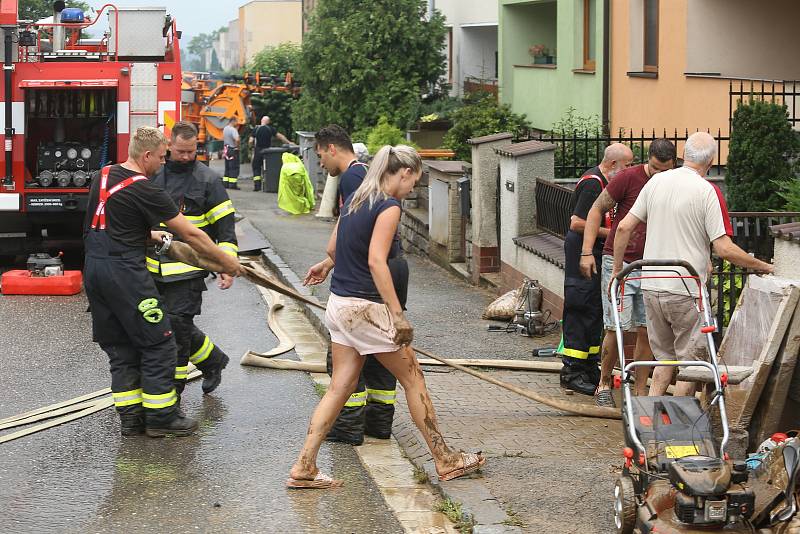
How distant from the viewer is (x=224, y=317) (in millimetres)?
12711

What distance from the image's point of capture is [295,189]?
2295 centimetres

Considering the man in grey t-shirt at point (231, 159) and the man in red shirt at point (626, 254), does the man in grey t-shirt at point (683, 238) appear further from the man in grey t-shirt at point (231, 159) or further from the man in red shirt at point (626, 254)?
the man in grey t-shirt at point (231, 159)

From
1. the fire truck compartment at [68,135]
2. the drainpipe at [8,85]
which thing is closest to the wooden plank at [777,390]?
the fire truck compartment at [68,135]

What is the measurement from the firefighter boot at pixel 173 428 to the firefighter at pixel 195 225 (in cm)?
57

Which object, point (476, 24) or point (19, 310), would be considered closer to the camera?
point (19, 310)

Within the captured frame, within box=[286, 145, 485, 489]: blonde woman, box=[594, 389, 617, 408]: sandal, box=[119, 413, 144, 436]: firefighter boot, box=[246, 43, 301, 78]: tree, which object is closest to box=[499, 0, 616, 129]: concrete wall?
box=[594, 389, 617, 408]: sandal

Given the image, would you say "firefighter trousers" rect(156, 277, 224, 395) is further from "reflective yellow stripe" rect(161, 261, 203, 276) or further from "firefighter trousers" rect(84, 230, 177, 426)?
"firefighter trousers" rect(84, 230, 177, 426)

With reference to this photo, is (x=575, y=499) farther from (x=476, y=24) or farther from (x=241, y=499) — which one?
(x=476, y=24)

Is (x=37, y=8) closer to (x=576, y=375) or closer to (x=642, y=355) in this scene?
(x=576, y=375)

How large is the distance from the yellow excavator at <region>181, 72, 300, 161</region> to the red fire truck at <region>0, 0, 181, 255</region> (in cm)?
1572

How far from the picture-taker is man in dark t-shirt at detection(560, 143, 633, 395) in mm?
8969

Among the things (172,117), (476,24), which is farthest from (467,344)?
(476,24)

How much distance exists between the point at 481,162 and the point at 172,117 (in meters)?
4.42

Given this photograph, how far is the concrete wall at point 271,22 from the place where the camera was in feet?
238
